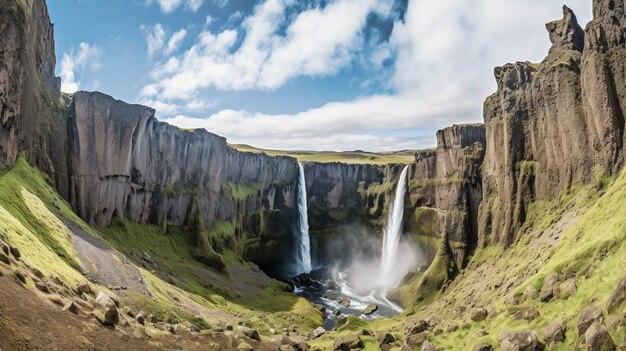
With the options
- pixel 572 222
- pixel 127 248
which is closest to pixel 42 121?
pixel 127 248

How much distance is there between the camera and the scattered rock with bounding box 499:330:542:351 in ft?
91.8

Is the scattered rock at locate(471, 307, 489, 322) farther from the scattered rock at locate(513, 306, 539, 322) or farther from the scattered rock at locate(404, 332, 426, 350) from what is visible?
the scattered rock at locate(513, 306, 539, 322)

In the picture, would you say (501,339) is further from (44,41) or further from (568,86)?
(44,41)

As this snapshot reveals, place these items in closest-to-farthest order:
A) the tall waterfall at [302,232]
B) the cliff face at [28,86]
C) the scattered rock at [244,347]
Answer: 1. the scattered rock at [244,347]
2. the cliff face at [28,86]
3. the tall waterfall at [302,232]

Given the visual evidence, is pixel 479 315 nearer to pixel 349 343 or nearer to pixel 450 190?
pixel 349 343

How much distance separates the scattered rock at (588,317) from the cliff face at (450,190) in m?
66.4

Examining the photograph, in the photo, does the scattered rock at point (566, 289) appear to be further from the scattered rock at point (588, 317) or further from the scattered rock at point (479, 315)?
the scattered rock at point (479, 315)

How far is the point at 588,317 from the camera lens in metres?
26.1

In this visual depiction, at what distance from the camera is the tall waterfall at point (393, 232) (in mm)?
116312

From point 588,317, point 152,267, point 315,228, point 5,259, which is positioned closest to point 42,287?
point 5,259

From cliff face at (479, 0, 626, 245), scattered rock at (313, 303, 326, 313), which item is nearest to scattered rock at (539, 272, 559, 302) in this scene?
cliff face at (479, 0, 626, 245)

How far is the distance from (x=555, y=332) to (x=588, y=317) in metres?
2.33

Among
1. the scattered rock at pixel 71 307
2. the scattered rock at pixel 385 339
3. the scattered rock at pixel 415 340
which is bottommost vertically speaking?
the scattered rock at pixel 385 339

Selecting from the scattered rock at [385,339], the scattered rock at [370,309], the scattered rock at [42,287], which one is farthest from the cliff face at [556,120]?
the scattered rock at [42,287]
